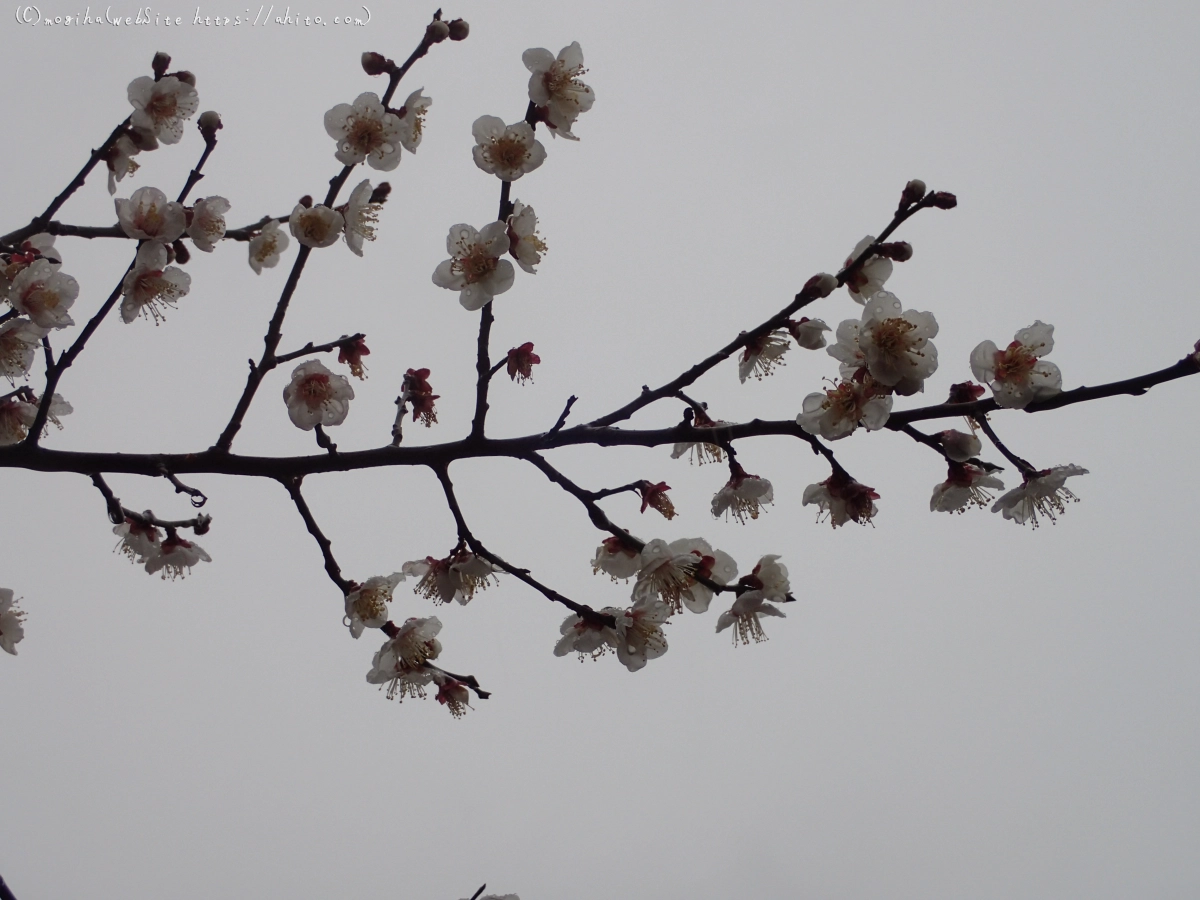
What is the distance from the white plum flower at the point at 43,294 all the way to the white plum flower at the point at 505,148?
1.24 metres

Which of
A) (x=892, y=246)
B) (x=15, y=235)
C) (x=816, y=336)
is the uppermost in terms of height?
(x=15, y=235)

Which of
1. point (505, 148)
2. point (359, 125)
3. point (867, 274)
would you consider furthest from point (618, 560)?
point (359, 125)

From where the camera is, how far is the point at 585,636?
2.27 meters

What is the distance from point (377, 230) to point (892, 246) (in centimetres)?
142

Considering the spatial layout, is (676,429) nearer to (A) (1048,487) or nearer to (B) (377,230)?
(A) (1048,487)

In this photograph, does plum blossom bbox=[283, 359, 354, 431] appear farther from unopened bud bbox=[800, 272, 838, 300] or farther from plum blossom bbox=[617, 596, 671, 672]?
unopened bud bbox=[800, 272, 838, 300]

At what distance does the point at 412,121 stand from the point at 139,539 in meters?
1.39

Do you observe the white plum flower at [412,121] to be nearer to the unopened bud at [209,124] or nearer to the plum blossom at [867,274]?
the unopened bud at [209,124]

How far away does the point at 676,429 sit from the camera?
6.43ft

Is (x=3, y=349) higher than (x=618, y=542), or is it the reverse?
(x=3, y=349)

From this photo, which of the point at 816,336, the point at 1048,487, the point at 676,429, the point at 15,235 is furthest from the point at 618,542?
the point at 15,235

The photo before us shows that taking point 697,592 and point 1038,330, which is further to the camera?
point 697,592

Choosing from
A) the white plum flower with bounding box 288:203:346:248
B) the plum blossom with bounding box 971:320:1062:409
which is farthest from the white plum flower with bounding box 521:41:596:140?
the plum blossom with bounding box 971:320:1062:409

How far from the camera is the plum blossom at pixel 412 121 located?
2.46 metres
